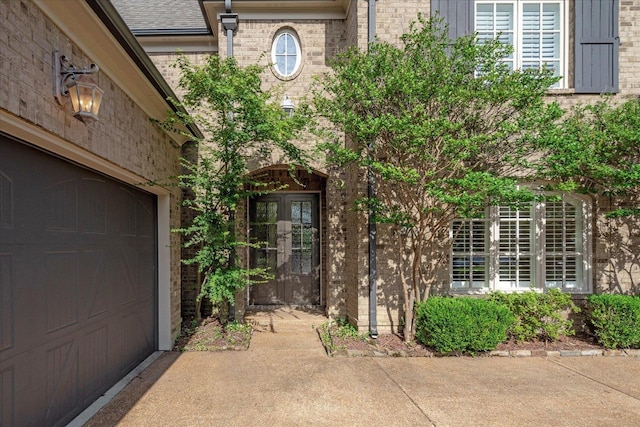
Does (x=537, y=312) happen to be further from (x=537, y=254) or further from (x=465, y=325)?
(x=465, y=325)

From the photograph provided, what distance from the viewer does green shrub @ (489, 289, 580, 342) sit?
5.26 metres

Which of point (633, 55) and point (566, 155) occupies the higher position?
point (633, 55)

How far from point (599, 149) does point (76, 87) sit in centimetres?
609

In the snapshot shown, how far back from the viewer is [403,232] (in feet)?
18.4

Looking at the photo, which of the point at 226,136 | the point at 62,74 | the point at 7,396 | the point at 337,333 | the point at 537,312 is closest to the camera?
the point at 7,396

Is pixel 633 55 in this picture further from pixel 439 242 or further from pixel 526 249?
pixel 439 242

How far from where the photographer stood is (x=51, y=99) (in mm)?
2652

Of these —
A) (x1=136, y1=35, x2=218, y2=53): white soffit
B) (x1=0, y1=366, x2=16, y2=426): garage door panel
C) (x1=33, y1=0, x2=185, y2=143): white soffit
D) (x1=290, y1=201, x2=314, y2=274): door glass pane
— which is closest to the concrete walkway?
(x1=0, y1=366, x2=16, y2=426): garage door panel

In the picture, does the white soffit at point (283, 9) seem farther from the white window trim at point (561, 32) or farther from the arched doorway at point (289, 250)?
the arched doorway at point (289, 250)

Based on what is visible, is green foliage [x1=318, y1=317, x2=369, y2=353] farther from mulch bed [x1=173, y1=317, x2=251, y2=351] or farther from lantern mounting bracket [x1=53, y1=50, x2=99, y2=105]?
lantern mounting bracket [x1=53, y1=50, x2=99, y2=105]

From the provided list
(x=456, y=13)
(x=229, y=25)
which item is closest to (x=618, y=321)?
(x=456, y=13)

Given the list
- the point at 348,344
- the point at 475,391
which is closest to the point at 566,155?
the point at 475,391

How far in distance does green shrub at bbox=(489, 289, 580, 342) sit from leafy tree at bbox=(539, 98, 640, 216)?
146 cm

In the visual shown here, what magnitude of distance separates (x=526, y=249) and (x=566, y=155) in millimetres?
1668
